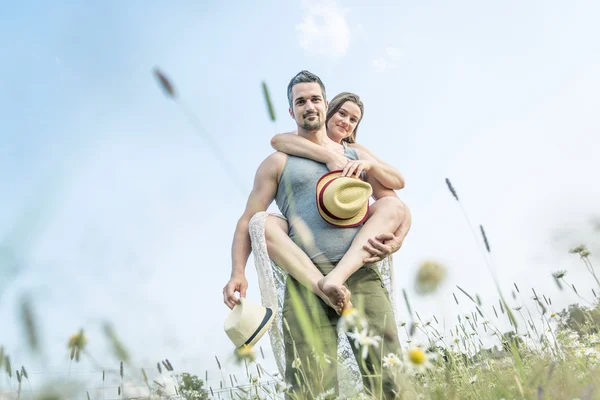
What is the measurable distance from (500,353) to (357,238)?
1187mm

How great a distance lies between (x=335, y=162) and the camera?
3451 millimetres

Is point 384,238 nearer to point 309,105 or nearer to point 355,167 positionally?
point 355,167

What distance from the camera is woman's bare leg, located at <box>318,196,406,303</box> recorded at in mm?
2725

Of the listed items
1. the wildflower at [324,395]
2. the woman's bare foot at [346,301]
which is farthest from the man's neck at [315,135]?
the wildflower at [324,395]

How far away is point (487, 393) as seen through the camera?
2.24m

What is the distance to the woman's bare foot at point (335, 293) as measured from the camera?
2.68 m

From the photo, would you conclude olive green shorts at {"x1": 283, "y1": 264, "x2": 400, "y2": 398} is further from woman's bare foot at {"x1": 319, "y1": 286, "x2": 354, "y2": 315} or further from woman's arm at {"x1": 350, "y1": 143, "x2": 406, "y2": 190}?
woman's arm at {"x1": 350, "y1": 143, "x2": 406, "y2": 190}

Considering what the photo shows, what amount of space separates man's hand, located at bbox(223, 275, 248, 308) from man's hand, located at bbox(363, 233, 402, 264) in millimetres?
826

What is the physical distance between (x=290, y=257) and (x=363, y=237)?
460mm

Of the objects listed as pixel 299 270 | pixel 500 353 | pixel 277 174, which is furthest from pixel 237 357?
pixel 500 353

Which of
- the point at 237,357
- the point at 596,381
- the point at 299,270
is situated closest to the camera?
the point at 596,381

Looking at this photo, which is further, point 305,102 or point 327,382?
point 305,102

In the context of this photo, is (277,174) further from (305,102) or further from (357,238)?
(357,238)

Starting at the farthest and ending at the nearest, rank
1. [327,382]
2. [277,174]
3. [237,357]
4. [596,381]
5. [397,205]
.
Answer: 1. [277,174]
2. [397,205]
3. [327,382]
4. [237,357]
5. [596,381]
